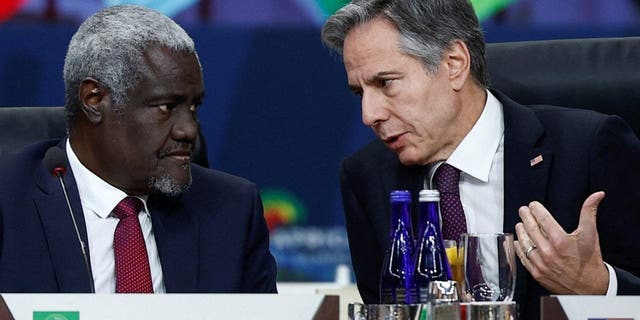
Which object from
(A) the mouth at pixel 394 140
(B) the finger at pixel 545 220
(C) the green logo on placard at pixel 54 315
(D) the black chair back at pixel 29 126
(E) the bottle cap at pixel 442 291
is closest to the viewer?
(C) the green logo on placard at pixel 54 315

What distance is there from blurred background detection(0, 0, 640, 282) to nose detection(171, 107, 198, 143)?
59.7 inches

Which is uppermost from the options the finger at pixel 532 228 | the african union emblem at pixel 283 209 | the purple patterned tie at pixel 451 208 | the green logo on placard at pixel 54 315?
the finger at pixel 532 228

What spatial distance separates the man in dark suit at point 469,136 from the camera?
81.3 inches

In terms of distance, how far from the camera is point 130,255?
6.37ft

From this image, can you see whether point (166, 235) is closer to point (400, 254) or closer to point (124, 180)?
point (124, 180)

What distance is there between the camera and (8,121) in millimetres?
2254

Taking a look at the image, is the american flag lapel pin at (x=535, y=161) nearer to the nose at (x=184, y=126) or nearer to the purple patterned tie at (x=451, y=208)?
the purple patterned tie at (x=451, y=208)

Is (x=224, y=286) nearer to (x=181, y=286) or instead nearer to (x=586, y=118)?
(x=181, y=286)

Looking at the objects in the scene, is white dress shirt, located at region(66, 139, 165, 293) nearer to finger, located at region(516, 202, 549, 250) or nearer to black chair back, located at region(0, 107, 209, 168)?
black chair back, located at region(0, 107, 209, 168)

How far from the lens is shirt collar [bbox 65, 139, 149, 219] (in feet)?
6.55

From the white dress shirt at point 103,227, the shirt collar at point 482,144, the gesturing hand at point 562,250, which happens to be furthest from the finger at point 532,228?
the white dress shirt at point 103,227

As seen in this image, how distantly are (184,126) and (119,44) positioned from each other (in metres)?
0.19

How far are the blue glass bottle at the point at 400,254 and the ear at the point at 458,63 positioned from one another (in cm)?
63

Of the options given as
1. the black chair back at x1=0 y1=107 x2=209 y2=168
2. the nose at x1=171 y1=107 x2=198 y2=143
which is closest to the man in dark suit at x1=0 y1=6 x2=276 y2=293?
the nose at x1=171 y1=107 x2=198 y2=143
